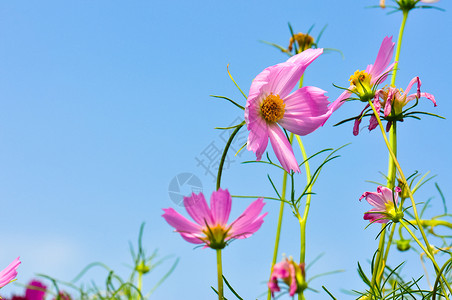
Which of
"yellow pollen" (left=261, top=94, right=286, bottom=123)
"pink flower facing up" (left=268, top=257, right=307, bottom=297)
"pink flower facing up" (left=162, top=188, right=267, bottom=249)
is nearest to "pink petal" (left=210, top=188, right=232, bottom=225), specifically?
"pink flower facing up" (left=162, top=188, right=267, bottom=249)

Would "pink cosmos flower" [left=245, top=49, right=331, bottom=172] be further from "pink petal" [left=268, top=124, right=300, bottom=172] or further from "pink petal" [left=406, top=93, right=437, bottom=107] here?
"pink petal" [left=406, top=93, right=437, bottom=107]

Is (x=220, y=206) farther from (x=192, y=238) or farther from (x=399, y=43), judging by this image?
(x=399, y=43)

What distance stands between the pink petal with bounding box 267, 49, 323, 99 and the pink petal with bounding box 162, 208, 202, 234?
0.95 ft

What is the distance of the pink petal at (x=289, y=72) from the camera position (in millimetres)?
819

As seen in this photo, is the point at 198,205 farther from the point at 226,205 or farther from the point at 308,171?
the point at 308,171

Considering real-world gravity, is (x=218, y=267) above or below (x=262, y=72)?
below

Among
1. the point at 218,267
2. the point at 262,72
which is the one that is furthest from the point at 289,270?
the point at 262,72

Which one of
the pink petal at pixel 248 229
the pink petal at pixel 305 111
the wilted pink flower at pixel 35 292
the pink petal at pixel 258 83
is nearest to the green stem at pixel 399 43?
the pink petal at pixel 305 111

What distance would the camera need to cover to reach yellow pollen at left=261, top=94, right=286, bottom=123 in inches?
33.5

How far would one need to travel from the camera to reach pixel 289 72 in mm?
835

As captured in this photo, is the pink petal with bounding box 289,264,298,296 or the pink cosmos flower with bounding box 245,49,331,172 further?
the pink cosmos flower with bounding box 245,49,331,172

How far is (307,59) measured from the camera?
84cm

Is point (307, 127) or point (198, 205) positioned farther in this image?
point (307, 127)

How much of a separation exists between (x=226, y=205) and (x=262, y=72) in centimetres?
24
